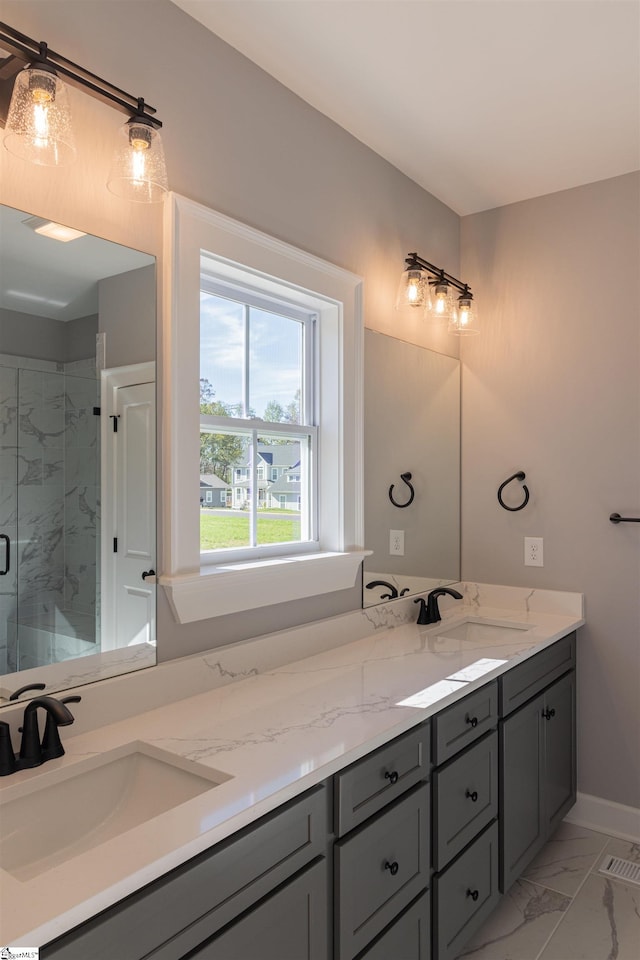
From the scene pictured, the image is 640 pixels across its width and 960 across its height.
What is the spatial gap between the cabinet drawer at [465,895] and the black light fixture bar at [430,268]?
6.57 feet

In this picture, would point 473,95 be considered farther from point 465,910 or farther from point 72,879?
point 465,910

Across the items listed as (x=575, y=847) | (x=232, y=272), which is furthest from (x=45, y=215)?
(x=575, y=847)

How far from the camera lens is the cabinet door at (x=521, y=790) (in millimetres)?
2188

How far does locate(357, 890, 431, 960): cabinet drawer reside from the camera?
1560mm

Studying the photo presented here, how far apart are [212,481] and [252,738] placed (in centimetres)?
86

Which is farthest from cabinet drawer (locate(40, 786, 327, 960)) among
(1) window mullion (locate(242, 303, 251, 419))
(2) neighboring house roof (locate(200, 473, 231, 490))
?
(1) window mullion (locate(242, 303, 251, 419))

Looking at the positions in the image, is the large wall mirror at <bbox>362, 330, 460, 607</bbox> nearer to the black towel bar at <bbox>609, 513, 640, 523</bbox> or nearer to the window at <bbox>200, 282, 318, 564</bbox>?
the window at <bbox>200, 282, 318, 564</bbox>

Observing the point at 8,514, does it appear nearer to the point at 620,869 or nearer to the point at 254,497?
the point at 254,497

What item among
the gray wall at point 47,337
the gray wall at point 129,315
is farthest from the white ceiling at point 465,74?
the gray wall at point 47,337

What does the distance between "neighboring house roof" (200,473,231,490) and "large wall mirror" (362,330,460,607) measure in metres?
0.62

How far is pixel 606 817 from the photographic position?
279 cm

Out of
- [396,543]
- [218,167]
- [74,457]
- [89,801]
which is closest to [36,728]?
[89,801]

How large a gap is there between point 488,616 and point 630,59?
2.06 metres

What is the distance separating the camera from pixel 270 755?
1407mm
